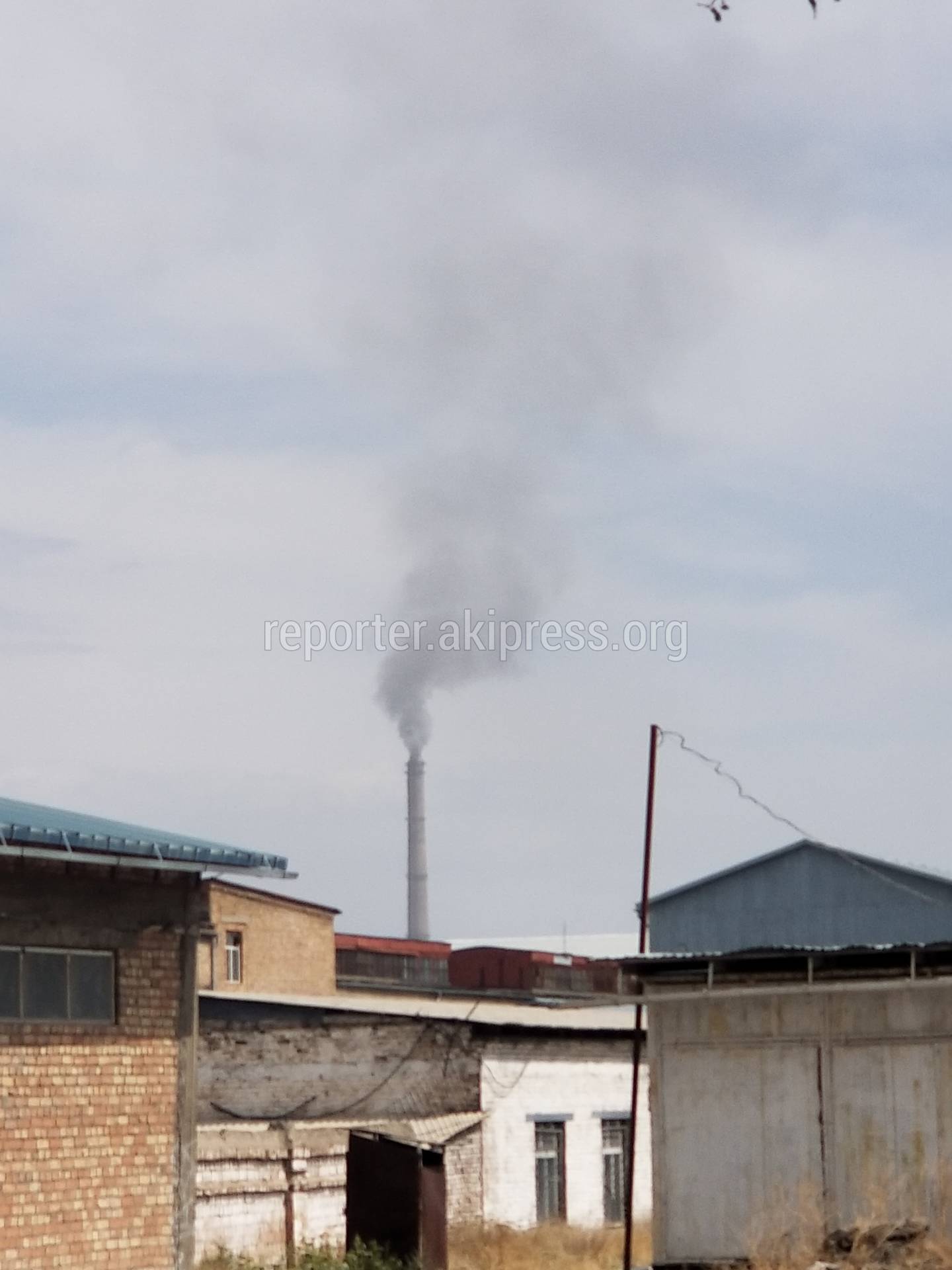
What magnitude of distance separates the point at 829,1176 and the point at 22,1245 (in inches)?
309

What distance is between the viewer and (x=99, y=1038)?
17.4 metres

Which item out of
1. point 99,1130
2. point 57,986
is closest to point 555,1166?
point 99,1130

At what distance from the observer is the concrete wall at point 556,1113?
93.3 feet

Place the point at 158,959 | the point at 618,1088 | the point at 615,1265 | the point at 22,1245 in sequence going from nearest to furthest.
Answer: the point at 22,1245 → the point at 158,959 → the point at 615,1265 → the point at 618,1088

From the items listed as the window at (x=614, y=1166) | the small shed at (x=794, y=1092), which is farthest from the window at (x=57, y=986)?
the window at (x=614, y=1166)

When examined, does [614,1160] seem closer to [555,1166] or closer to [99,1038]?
[555,1166]

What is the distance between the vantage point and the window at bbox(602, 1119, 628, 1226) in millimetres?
30453

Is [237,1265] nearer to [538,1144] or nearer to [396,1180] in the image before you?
[396,1180]

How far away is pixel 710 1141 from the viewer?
19625 mm

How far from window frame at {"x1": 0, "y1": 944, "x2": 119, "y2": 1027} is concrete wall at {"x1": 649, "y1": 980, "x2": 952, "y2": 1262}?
5.89m

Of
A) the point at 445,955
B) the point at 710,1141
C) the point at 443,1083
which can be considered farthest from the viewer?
the point at 445,955

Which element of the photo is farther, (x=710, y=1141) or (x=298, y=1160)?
(x=298, y=1160)

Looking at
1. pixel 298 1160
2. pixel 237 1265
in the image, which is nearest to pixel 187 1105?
pixel 237 1265

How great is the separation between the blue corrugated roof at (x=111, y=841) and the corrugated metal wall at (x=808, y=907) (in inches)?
1033
